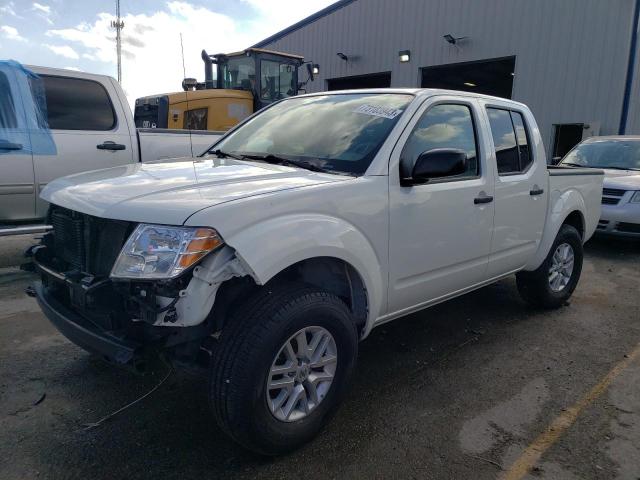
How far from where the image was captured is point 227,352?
227cm

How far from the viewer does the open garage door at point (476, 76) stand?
53.7 feet

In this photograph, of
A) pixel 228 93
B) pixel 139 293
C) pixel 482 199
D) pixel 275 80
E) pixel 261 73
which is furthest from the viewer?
pixel 275 80

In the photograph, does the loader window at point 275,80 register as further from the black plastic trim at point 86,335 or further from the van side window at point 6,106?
the black plastic trim at point 86,335

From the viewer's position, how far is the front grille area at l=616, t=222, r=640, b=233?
7555 mm

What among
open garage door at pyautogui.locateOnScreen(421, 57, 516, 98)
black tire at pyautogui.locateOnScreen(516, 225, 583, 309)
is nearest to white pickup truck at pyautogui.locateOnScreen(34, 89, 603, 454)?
black tire at pyautogui.locateOnScreen(516, 225, 583, 309)

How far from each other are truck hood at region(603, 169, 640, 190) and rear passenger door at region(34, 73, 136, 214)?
6778mm

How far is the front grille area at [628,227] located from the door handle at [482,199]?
5096 millimetres

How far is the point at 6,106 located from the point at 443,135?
437 cm

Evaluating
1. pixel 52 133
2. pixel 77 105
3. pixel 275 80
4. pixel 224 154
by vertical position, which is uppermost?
pixel 275 80

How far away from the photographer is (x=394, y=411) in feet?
9.95

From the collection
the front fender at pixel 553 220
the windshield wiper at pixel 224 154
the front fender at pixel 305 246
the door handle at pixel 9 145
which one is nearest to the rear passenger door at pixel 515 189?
the front fender at pixel 553 220

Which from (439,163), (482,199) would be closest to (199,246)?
(439,163)

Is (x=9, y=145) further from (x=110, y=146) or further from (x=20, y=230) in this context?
(x=110, y=146)

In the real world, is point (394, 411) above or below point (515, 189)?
below
